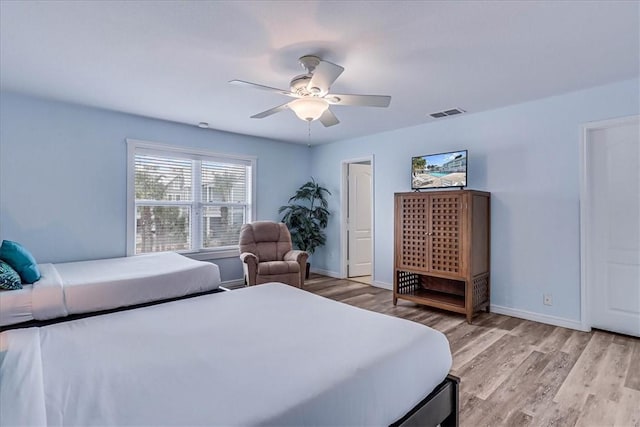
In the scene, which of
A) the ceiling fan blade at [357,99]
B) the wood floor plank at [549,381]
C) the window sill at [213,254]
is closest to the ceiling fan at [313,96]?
the ceiling fan blade at [357,99]

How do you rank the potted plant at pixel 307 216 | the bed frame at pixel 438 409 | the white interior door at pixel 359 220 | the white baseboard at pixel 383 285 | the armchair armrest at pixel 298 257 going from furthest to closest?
the white interior door at pixel 359 220 < the potted plant at pixel 307 216 < the white baseboard at pixel 383 285 < the armchair armrest at pixel 298 257 < the bed frame at pixel 438 409

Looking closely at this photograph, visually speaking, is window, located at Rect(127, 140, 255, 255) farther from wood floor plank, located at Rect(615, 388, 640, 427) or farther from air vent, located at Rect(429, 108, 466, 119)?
wood floor plank, located at Rect(615, 388, 640, 427)

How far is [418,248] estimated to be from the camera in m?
3.99

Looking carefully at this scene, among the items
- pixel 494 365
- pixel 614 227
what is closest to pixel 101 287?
pixel 494 365

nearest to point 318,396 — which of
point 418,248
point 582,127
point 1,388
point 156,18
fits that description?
point 1,388

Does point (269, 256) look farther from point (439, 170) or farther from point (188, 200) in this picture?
point (439, 170)

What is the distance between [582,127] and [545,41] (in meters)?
1.42

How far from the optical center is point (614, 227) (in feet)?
10.5

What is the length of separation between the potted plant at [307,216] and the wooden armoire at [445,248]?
1821mm

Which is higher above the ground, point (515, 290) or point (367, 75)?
point (367, 75)

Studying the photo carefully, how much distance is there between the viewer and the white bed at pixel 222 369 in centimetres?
100

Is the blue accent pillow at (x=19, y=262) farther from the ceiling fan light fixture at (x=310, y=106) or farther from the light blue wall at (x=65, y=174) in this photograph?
the ceiling fan light fixture at (x=310, y=106)

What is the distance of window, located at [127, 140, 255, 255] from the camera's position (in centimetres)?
424

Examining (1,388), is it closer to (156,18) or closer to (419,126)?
(156,18)
